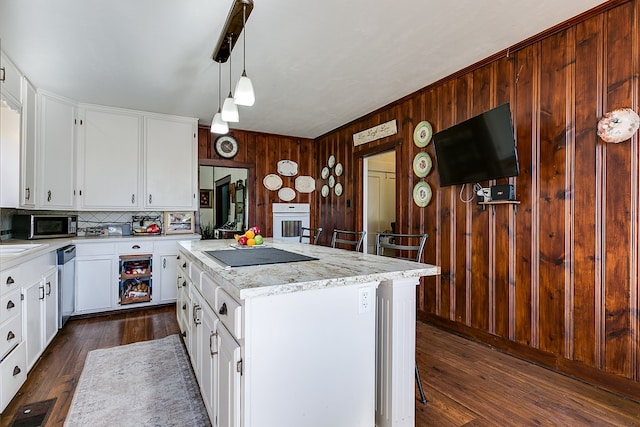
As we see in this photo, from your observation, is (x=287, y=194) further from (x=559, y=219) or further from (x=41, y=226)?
(x=559, y=219)

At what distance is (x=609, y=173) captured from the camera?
1994 mm

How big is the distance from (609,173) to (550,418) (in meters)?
1.55

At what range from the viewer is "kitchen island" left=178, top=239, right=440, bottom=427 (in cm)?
119

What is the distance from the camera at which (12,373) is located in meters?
1.94

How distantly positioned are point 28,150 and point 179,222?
173 centimetres

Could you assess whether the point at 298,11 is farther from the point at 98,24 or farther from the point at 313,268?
the point at 313,268

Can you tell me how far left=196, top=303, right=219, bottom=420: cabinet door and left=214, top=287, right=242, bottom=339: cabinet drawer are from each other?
0.35 ft

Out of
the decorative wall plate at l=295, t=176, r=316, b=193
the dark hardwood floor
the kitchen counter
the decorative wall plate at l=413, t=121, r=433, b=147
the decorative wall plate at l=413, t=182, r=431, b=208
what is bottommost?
the dark hardwood floor

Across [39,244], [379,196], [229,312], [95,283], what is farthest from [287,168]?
[229,312]

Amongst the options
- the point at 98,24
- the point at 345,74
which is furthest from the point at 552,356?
the point at 98,24

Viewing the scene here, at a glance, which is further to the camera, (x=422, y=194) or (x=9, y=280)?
(x=422, y=194)

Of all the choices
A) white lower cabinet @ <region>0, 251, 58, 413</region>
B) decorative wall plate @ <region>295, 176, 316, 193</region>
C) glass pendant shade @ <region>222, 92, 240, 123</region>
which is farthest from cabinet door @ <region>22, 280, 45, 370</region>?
decorative wall plate @ <region>295, 176, 316, 193</region>

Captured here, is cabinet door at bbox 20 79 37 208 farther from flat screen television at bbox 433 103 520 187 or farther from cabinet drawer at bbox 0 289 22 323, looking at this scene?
flat screen television at bbox 433 103 520 187

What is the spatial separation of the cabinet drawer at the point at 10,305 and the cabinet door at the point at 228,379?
4.85 feet
